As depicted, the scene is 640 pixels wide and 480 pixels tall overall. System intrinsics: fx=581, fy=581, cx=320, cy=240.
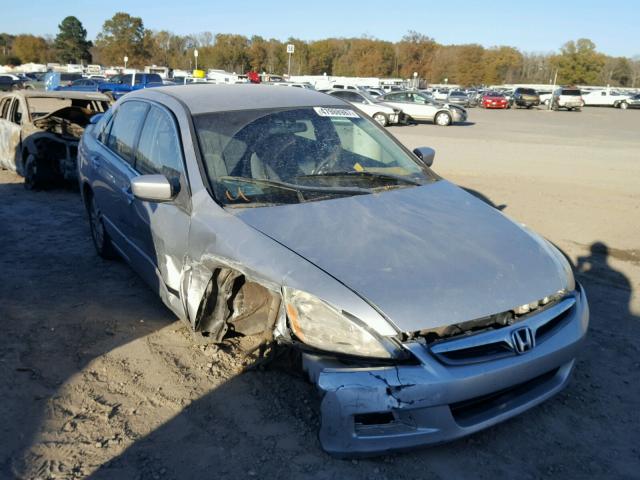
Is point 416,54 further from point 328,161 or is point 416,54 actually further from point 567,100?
point 328,161

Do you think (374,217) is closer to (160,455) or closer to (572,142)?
(160,455)

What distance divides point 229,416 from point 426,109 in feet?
80.9

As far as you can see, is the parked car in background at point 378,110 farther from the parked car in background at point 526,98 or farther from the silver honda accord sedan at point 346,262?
the parked car in background at point 526,98

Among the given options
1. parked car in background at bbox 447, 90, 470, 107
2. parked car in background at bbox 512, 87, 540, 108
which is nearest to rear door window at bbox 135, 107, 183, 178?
parked car in background at bbox 447, 90, 470, 107

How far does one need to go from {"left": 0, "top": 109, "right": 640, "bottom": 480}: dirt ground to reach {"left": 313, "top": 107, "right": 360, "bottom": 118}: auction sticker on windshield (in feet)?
6.06

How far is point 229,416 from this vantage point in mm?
2988

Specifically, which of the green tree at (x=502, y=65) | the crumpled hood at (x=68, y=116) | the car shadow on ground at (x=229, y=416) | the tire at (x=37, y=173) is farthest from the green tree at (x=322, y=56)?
the car shadow on ground at (x=229, y=416)

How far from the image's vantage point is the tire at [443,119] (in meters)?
25.7

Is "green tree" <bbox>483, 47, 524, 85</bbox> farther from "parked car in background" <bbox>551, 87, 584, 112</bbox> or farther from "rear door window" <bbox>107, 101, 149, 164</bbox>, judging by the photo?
"rear door window" <bbox>107, 101, 149, 164</bbox>

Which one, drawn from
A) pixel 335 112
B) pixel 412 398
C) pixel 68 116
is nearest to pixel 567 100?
pixel 68 116

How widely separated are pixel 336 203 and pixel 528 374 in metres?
1.41

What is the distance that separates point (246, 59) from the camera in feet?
329

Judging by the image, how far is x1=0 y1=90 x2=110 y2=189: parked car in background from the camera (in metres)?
8.58

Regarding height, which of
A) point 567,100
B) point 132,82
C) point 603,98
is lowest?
point 132,82
